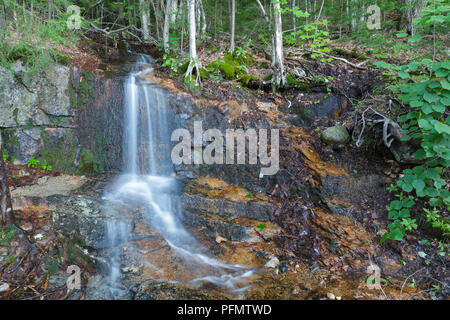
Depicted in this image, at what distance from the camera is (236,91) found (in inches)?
302

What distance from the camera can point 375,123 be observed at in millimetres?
5207

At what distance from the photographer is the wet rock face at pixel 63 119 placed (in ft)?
20.2

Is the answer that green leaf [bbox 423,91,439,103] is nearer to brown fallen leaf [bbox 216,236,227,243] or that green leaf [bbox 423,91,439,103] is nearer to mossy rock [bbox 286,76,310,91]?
brown fallen leaf [bbox 216,236,227,243]

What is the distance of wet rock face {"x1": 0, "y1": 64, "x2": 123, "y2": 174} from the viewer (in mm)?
6145

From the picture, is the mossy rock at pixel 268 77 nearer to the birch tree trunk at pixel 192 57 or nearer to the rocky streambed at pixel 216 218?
the rocky streambed at pixel 216 218

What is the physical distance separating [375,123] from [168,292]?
501cm

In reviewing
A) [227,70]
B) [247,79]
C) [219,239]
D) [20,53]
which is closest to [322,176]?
[219,239]

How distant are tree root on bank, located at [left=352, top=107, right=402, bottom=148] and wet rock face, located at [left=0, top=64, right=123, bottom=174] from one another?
19.4 feet

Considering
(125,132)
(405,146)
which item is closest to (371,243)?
(405,146)

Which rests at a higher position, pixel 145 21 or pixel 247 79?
pixel 145 21

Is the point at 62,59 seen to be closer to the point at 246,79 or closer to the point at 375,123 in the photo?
the point at 246,79

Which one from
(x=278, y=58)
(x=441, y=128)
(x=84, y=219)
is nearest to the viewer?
(x=441, y=128)

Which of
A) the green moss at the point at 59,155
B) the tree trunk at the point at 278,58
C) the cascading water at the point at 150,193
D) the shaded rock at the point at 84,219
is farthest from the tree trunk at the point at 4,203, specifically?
the tree trunk at the point at 278,58
